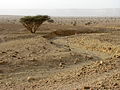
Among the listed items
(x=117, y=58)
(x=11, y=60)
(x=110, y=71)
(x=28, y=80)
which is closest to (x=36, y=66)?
(x=11, y=60)

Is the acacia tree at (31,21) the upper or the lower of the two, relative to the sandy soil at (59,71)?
upper

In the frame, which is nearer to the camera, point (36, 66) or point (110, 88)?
point (110, 88)

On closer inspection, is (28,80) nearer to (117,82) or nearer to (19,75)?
(19,75)

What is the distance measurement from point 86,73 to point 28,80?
202 cm

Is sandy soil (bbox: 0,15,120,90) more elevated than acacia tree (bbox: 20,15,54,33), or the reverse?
acacia tree (bbox: 20,15,54,33)

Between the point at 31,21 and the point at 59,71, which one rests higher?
the point at 31,21

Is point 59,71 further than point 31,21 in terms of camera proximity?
No

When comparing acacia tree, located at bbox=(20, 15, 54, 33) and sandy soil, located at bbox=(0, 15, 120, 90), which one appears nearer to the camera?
sandy soil, located at bbox=(0, 15, 120, 90)

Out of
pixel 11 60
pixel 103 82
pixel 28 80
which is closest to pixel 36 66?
pixel 11 60

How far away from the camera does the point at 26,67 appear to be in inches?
469

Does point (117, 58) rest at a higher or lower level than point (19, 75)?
higher

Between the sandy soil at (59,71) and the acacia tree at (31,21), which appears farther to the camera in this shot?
the acacia tree at (31,21)

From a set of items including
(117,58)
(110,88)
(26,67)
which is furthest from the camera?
(26,67)

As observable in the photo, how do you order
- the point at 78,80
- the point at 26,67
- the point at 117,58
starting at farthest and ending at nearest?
the point at 26,67 → the point at 117,58 → the point at 78,80
